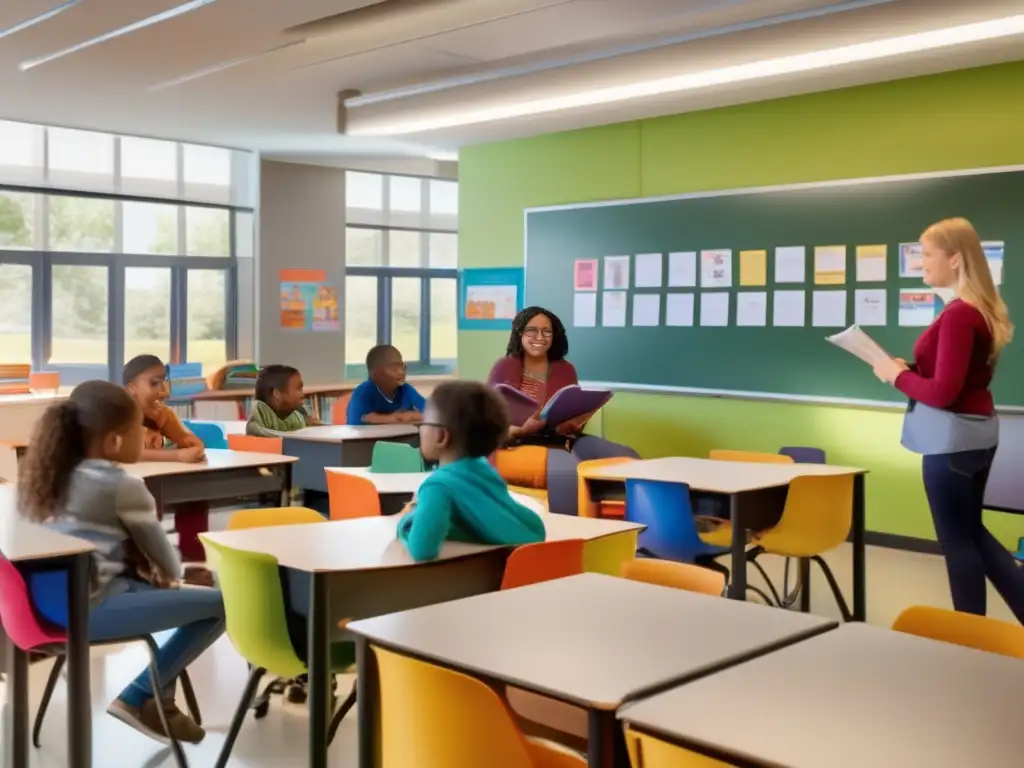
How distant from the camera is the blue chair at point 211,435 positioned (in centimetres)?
556

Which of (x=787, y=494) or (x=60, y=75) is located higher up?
(x=60, y=75)

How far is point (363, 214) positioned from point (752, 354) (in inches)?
192

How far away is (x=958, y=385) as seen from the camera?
396cm

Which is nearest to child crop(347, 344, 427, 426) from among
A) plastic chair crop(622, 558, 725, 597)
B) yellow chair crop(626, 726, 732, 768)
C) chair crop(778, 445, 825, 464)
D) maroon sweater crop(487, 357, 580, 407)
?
maroon sweater crop(487, 357, 580, 407)

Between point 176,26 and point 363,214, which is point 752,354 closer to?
point 176,26

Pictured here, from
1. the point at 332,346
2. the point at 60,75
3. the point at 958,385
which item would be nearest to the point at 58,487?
the point at 958,385

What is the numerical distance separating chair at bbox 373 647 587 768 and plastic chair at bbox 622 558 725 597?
750mm

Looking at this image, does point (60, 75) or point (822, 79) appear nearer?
point (822, 79)

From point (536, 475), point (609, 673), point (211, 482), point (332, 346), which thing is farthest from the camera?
point (332, 346)

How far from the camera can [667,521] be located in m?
4.18

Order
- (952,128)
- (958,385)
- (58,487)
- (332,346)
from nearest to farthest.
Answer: (58,487) → (958,385) → (952,128) → (332,346)

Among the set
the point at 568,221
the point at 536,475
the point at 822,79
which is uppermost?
the point at 822,79

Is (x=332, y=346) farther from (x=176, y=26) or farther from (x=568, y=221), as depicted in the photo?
(x=176, y=26)

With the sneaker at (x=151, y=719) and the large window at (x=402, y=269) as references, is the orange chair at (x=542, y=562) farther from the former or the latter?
the large window at (x=402, y=269)
